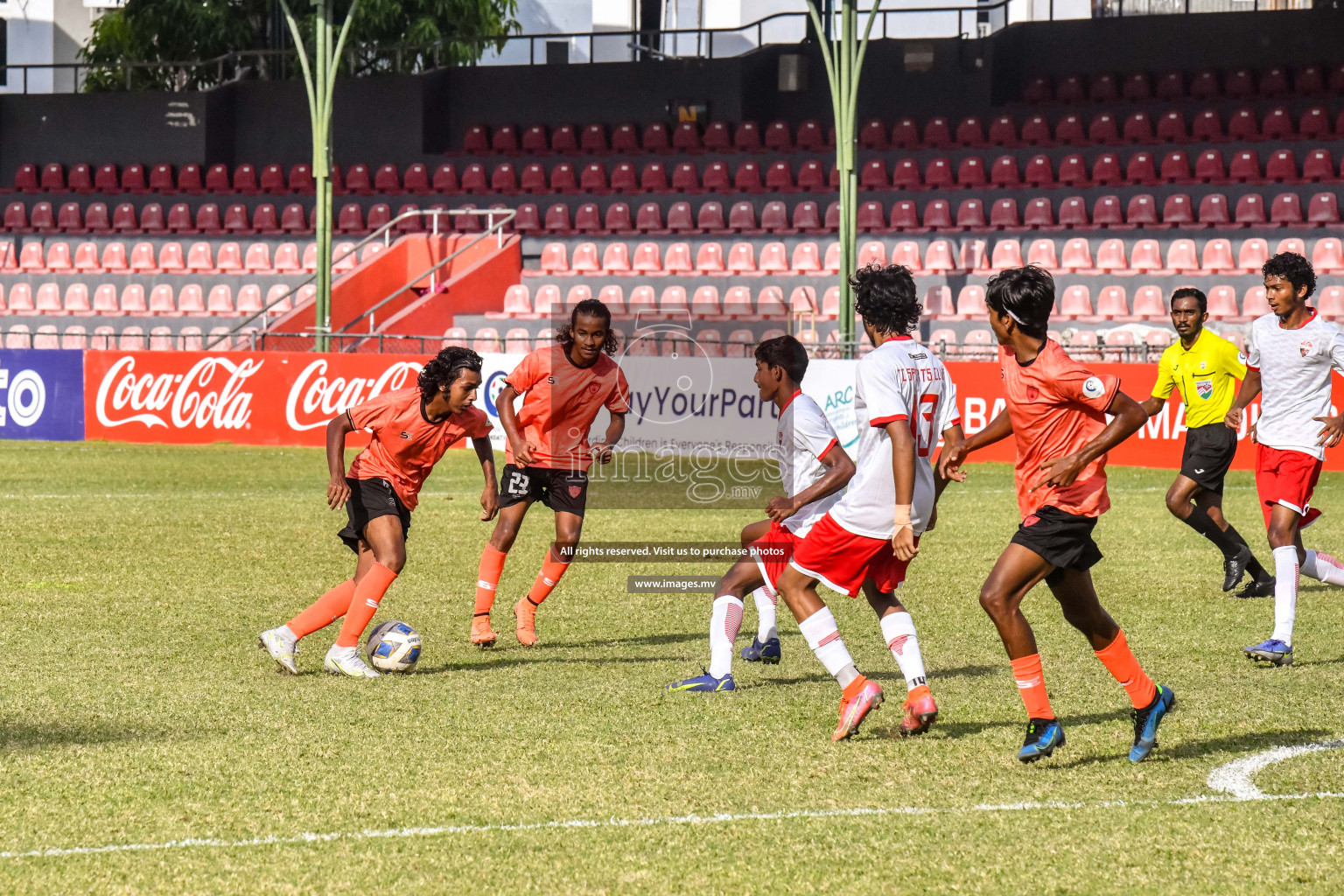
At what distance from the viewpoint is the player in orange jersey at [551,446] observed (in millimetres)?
8141

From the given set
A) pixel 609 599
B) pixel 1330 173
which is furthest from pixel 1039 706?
pixel 1330 173

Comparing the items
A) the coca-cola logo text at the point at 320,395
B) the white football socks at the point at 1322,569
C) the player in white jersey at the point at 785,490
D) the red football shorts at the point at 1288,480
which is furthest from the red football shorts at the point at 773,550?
the coca-cola logo text at the point at 320,395

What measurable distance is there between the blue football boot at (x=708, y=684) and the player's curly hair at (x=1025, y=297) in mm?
2384

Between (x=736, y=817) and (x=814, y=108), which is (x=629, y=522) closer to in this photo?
(x=736, y=817)

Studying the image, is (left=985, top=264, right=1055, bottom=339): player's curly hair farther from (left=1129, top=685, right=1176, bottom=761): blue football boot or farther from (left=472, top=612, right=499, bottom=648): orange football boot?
(left=472, top=612, right=499, bottom=648): orange football boot

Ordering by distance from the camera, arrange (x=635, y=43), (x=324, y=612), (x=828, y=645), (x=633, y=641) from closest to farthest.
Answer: (x=828, y=645) < (x=324, y=612) < (x=633, y=641) < (x=635, y=43)

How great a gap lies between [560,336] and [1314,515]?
441cm

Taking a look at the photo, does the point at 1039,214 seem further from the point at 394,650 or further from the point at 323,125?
the point at 394,650

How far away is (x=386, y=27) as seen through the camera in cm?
4091

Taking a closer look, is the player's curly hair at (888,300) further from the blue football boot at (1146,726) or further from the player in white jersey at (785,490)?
the blue football boot at (1146,726)

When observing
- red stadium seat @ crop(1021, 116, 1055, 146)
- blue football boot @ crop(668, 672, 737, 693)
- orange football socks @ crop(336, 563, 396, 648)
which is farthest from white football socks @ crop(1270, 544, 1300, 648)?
red stadium seat @ crop(1021, 116, 1055, 146)

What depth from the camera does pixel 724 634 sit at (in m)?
6.96

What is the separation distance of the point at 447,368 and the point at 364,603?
3.93 feet

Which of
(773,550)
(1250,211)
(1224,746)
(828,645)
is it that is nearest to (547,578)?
(773,550)
